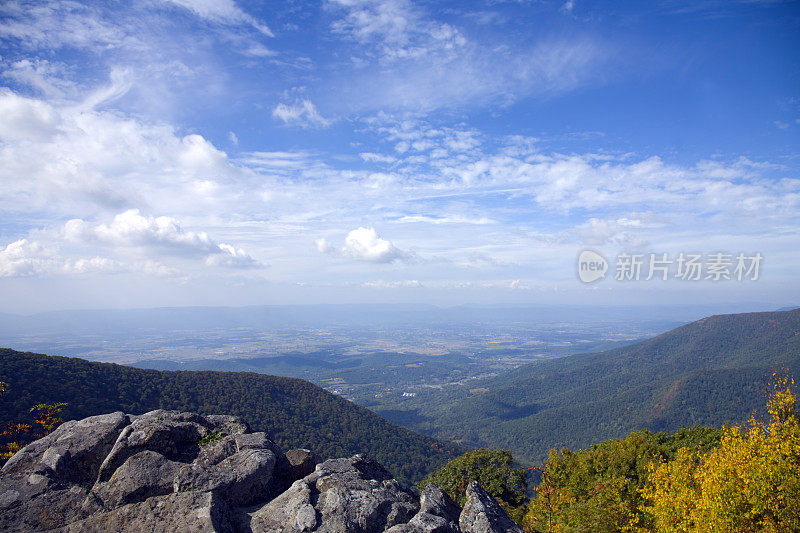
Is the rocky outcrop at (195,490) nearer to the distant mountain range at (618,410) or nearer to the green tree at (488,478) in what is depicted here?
the green tree at (488,478)

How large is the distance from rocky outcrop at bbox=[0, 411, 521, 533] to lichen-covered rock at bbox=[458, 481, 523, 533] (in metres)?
0.03

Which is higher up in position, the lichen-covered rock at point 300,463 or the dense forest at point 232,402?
the lichen-covered rock at point 300,463

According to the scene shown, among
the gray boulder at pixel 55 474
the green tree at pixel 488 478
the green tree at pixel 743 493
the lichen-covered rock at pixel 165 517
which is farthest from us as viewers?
the green tree at pixel 488 478

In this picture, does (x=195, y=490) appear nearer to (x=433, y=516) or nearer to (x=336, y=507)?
(x=336, y=507)

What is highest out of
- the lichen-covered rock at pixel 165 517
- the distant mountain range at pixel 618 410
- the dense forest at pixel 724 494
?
the lichen-covered rock at pixel 165 517

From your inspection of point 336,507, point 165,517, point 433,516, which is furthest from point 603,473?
point 165,517

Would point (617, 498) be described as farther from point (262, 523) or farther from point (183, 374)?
point (183, 374)

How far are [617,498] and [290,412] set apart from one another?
242 ft

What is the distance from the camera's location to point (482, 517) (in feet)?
33.1

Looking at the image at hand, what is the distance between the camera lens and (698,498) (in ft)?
44.8

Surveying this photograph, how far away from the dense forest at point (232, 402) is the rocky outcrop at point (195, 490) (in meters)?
44.1

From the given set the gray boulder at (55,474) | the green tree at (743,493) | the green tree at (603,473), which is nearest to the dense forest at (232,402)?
the gray boulder at (55,474)

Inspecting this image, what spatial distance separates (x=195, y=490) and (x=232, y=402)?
72.5m

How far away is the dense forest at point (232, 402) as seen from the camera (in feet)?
166
